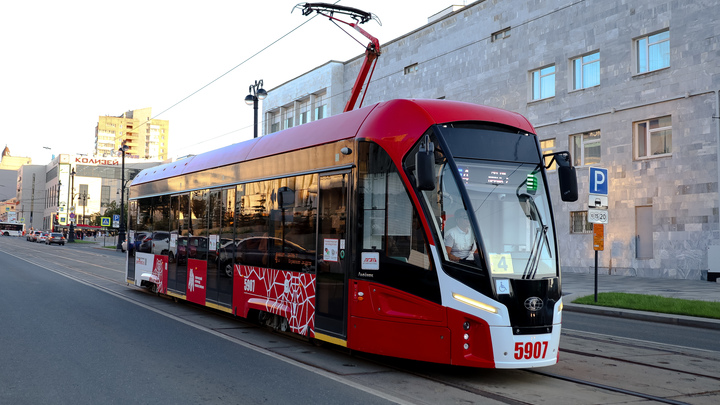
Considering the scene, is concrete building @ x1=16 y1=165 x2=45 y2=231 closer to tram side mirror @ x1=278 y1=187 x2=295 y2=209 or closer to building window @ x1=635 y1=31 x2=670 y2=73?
building window @ x1=635 y1=31 x2=670 y2=73

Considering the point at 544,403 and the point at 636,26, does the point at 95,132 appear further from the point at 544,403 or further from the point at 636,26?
the point at 544,403

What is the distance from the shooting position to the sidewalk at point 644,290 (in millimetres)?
12791

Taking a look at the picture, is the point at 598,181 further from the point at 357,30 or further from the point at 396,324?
the point at 396,324

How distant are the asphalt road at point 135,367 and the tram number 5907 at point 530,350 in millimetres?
1472

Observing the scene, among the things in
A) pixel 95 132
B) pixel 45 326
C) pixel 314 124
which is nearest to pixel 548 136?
pixel 314 124

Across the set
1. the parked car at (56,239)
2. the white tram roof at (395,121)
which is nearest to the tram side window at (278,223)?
the white tram roof at (395,121)

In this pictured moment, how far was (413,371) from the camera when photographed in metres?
7.02

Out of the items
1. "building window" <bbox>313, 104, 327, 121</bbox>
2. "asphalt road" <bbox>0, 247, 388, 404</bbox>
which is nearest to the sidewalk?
"asphalt road" <bbox>0, 247, 388, 404</bbox>

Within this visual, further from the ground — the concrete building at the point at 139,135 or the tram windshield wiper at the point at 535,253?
the concrete building at the point at 139,135

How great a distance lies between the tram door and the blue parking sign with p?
29.7ft

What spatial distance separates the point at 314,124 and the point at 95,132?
179 metres

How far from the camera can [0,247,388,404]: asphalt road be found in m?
5.76

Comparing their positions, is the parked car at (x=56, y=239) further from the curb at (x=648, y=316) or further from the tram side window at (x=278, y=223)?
the tram side window at (x=278, y=223)

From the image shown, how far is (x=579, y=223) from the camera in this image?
87.7 ft
